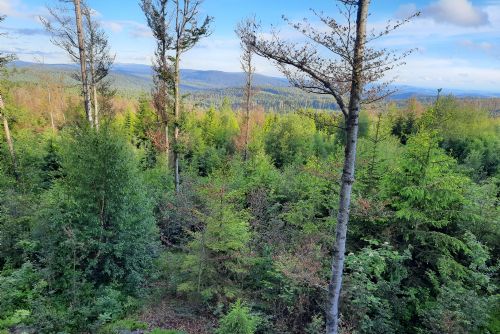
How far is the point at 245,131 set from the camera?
2664 cm

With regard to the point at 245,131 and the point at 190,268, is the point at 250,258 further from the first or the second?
the point at 245,131

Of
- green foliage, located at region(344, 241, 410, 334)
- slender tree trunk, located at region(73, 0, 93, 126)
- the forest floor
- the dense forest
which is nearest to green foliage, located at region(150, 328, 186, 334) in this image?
the dense forest

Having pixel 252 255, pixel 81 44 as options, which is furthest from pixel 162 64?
pixel 252 255

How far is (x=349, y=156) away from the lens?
17.6 ft

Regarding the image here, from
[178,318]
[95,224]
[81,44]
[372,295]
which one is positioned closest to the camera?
[372,295]

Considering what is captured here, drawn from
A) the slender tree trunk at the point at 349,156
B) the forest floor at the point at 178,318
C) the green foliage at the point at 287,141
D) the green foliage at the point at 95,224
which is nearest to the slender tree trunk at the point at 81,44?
the green foliage at the point at 95,224

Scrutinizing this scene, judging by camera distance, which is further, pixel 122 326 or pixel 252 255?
pixel 252 255

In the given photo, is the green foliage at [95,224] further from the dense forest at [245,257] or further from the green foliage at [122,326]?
the green foliage at [122,326]

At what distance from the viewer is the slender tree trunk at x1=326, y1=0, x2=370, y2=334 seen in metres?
4.86

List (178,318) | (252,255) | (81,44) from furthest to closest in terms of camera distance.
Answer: (81,44)
(252,255)
(178,318)

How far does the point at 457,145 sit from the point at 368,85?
104 ft

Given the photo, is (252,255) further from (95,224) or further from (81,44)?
(81,44)

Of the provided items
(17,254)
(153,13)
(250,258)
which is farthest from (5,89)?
(250,258)

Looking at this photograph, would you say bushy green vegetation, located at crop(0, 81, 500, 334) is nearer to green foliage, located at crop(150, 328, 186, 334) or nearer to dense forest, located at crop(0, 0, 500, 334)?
dense forest, located at crop(0, 0, 500, 334)
